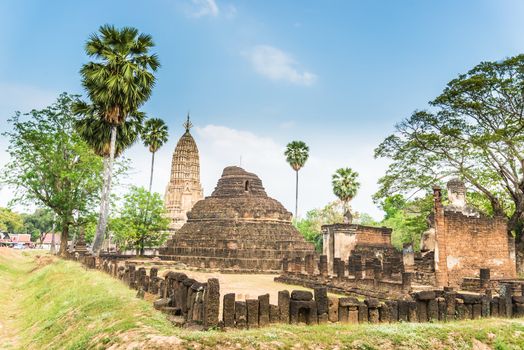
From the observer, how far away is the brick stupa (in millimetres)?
30328

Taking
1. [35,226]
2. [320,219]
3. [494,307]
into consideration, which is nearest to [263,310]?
[494,307]

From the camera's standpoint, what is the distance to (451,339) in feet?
26.7

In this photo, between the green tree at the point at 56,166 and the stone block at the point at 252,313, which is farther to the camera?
the green tree at the point at 56,166

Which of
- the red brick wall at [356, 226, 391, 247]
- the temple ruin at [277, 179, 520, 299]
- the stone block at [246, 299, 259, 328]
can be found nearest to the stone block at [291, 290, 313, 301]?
the stone block at [246, 299, 259, 328]

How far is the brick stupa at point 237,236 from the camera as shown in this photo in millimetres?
30328

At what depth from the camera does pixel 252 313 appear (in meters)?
8.16

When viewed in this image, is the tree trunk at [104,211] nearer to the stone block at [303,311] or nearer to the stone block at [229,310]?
the stone block at [229,310]

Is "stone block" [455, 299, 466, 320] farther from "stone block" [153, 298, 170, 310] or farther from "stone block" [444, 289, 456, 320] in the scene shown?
→ "stone block" [153, 298, 170, 310]

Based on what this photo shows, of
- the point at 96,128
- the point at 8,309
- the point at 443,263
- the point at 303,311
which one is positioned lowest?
the point at 8,309

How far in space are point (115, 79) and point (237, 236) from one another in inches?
558

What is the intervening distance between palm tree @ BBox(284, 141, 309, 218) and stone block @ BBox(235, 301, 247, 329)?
157 ft

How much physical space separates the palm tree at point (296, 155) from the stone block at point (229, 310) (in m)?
48.0

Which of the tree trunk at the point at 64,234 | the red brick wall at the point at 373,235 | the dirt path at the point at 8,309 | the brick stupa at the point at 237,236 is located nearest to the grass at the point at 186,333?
the dirt path at the point at 8,309

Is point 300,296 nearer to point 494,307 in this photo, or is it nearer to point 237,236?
point 494,307
